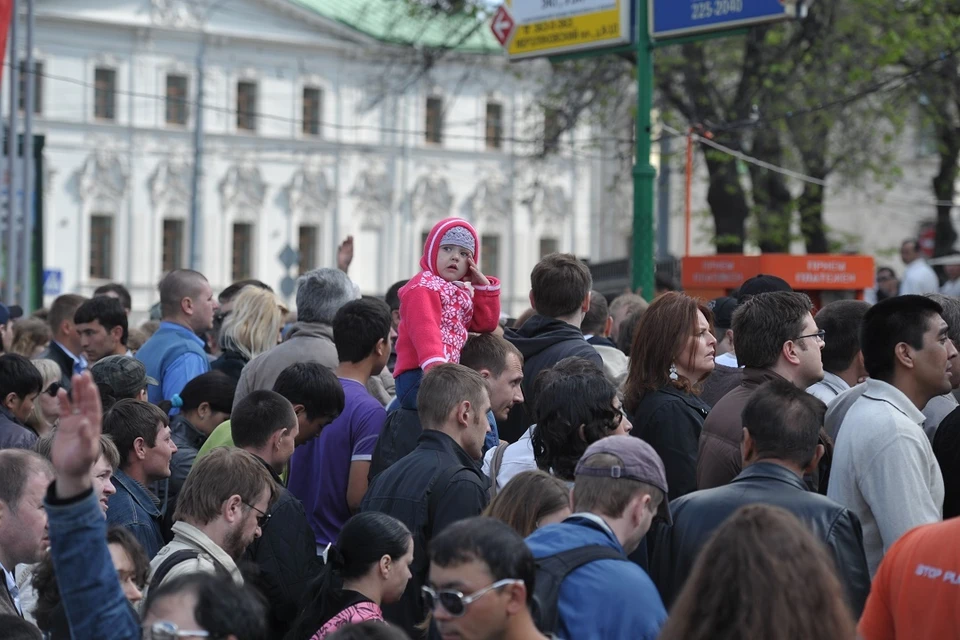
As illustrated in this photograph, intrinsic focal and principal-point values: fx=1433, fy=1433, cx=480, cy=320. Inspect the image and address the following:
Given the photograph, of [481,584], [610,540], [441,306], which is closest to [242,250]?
[441,306]

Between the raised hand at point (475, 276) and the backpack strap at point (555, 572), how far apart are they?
2670 mm

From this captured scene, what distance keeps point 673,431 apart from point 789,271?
29.3 ft

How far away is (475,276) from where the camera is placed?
21.1 feet

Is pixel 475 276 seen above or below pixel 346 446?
above

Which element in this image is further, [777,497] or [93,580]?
[777,497]

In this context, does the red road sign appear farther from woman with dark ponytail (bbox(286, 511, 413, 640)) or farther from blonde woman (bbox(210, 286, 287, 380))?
woman with dark ponytail (bbox(286, 511, 413, 640))

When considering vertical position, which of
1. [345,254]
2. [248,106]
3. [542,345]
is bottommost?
[542,345]

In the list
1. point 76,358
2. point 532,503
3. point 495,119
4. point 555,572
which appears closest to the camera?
point 555,572

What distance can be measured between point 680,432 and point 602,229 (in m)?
55.2

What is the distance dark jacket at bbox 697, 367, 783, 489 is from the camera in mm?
5086

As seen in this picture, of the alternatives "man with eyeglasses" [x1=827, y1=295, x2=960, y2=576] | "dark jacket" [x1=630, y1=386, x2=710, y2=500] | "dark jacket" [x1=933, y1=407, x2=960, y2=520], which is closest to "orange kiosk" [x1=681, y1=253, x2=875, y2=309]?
"dark jacket" [x1=630, y1=386, x2=710, y2=500]

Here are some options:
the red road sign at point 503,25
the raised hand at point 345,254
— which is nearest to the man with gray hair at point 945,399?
the raised hand at point 345,254

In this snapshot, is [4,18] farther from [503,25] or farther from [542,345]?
[542,345]

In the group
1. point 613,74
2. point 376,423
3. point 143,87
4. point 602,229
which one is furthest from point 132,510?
point 602,229
